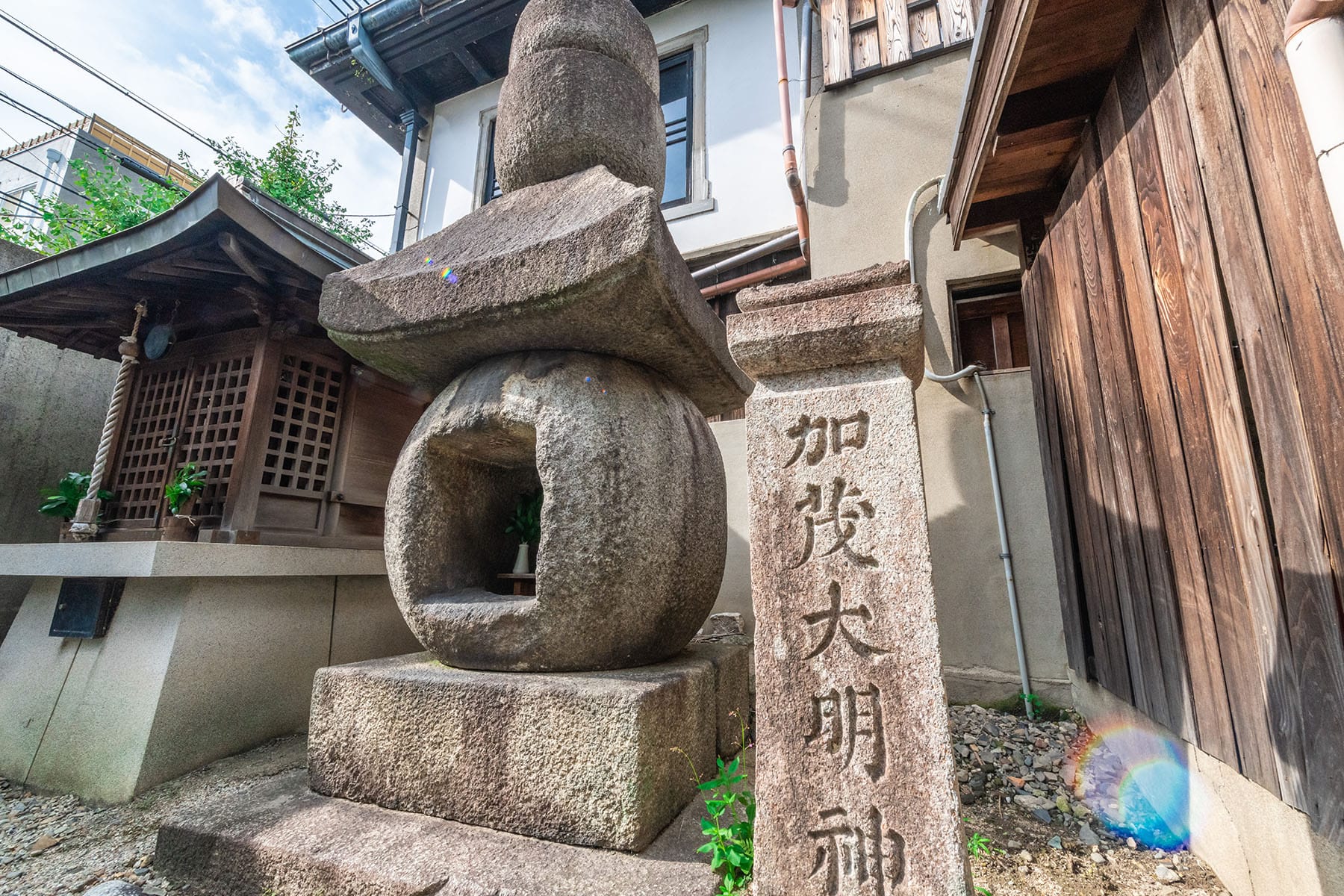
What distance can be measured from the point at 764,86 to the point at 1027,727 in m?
6.72

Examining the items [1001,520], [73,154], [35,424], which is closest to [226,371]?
[35,424]

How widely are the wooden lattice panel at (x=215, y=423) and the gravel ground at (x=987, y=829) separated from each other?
1755 millimetres

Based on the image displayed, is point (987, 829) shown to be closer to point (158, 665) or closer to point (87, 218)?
point (158, 665)

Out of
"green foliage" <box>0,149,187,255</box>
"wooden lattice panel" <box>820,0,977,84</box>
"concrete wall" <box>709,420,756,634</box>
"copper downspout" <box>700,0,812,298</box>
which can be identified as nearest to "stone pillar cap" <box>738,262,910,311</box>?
"concrete wall" <box>709,420,756,634</box>

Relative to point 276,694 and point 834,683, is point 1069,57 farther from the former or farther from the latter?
point 276,694

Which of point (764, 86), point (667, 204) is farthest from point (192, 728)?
point (764, 86)

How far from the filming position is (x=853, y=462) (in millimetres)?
1867

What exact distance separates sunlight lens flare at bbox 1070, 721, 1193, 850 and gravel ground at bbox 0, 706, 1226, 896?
6 cm

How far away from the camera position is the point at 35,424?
5.32 meters

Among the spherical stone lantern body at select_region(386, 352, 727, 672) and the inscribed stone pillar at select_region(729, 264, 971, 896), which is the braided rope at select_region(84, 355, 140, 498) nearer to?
the spherical stone lantern body at select_region(386, 352, 727, 672)

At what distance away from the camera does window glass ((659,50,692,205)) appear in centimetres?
709

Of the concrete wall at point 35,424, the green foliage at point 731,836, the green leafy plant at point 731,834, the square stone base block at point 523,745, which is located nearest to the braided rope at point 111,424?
the concrete wall at point 35,424

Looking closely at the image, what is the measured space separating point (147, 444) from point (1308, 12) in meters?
6.49

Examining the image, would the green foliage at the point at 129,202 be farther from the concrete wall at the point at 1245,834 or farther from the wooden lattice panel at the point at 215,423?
the concrete wall at the point at 1245,834
